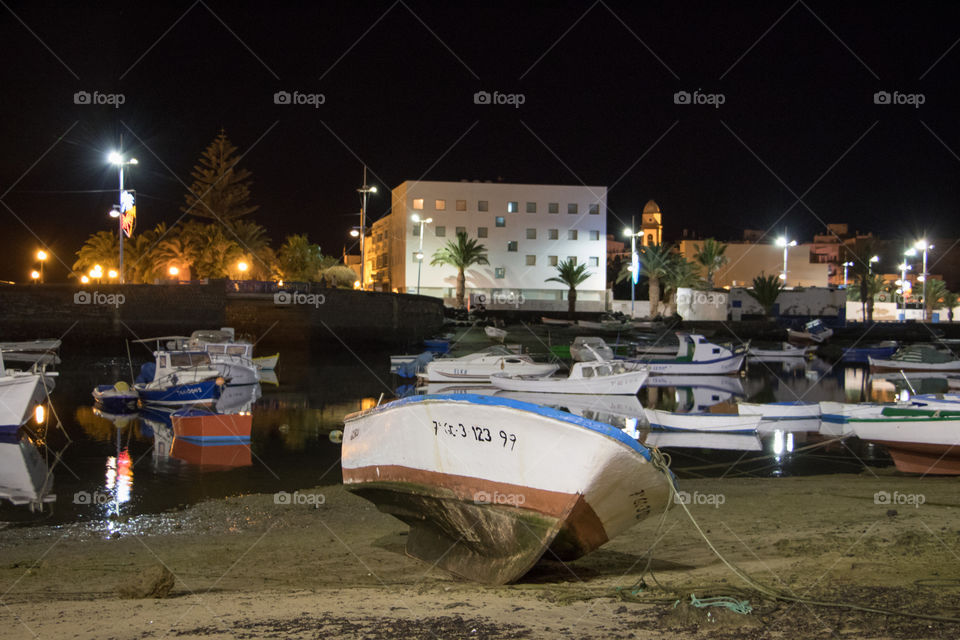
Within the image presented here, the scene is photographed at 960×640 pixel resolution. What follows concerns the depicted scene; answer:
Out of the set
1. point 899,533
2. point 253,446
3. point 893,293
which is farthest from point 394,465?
point 893,293

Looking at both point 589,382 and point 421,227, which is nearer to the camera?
point 589,382

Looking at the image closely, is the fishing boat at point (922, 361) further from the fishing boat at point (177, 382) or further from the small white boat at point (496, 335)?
the fishing boat at point (177, 382)

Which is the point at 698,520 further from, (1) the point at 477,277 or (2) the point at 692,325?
(1) the point at 477,277

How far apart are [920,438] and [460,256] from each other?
62.3 metres

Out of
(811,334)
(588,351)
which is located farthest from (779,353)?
(588,351)

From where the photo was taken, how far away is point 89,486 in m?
16.5

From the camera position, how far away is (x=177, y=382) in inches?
1134

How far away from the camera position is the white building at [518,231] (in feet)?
274

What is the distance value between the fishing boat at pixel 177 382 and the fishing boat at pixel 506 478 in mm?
19711

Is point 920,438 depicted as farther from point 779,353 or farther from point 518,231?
point 518,231

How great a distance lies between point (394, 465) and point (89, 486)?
31.9 ft

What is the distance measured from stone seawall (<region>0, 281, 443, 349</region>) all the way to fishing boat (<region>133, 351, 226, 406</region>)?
2359 centimetres

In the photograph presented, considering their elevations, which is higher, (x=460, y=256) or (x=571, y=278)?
(x=460, y=256)

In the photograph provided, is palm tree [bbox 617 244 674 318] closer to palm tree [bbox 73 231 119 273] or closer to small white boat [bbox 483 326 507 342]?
small white boat [bbox 483 326 507 342]
